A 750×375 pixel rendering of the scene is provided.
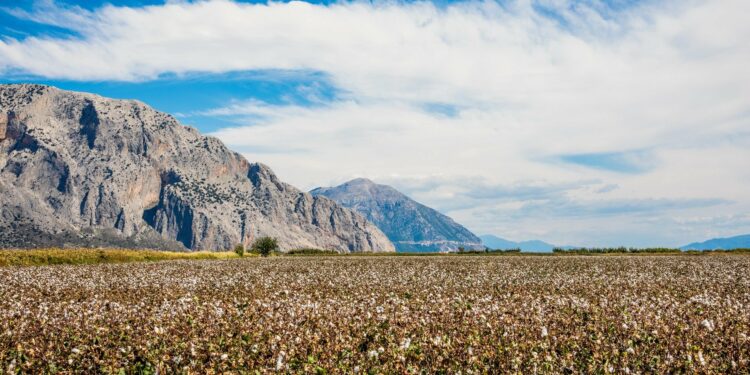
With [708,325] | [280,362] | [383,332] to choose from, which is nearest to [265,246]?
[383,332]

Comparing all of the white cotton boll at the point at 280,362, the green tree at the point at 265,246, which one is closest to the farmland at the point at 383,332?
the white cotton boll at the point at 280,362

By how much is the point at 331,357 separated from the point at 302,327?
4008 mm

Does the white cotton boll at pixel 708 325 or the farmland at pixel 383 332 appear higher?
the white cotton boll at pixel 708 325

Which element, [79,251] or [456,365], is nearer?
[456,365]

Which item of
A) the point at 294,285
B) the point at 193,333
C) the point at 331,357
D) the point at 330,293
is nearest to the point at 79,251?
the point at 294,285

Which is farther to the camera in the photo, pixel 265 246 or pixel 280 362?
pixel 265 246

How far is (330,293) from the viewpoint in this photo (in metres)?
25.0

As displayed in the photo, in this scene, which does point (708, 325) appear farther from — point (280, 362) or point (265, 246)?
point (265, 246)

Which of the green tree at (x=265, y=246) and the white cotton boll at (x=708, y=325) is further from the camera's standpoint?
the green tree at (x=265, y=246)

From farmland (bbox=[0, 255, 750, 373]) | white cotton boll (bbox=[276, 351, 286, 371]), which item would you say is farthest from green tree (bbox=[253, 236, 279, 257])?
white cotton boll (bbox=[276, 351, 286, 371])

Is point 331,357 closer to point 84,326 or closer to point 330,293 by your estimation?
point 84,326

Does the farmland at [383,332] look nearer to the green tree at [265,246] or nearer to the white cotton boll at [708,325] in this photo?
the white cotton boll at [708,325]

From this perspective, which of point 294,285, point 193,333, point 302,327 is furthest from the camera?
point 294,285

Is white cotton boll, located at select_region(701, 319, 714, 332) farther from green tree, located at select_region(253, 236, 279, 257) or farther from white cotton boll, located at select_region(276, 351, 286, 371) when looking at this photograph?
green tree, located at select_region(253, 236, 279, 257)
